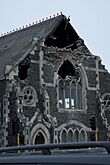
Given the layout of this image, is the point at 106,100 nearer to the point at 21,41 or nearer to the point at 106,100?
the point at 106,100

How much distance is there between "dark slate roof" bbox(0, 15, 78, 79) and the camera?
3372cm

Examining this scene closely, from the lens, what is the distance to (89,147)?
13.6 ft

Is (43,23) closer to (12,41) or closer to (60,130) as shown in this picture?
(12,41)

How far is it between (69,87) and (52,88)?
1.57m

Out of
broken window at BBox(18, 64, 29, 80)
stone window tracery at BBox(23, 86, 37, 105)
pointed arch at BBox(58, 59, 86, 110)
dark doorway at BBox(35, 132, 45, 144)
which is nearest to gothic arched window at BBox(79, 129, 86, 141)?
pointed arch at BBox(58, 59, 86, 110)

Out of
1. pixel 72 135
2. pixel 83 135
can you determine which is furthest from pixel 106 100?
pixel 72 135

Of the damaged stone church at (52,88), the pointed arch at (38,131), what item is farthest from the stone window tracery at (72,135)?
the pointed arch at (38,131)

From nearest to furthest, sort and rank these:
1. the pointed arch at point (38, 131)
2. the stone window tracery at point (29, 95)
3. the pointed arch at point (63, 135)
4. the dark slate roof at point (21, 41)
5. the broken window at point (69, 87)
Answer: the pointed arch at point (38, 131) → the stone window tracery at point (29, 95) → the pointed arch at point (63, 135) → the dark slate roof at point (21, 41) → the broken window at point (69, 87)

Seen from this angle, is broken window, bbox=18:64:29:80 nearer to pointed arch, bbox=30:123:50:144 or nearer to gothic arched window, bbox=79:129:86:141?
pointed arch, bbox=30:123:50:144

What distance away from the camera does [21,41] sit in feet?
121

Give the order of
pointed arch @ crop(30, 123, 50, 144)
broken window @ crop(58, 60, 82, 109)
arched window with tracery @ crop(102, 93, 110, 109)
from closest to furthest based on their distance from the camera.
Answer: pointed arch @ crop(30, 123, 50, 144)
broken window @ crop(58, 60, 82, 109)
arched window with tracery @ crop(102, 93, 110, 109)

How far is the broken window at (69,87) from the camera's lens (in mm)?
34375

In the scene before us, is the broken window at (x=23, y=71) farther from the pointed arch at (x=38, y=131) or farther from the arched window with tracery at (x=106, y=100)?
the arched window with tracery at (x=106, y=100)

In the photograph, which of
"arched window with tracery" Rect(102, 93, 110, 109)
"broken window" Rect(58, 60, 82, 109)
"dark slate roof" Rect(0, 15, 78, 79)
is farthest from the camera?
"arched window with tracery" Rect(102, 93, 110, 109)
